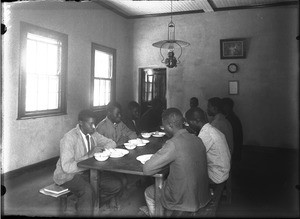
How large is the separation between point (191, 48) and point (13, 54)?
15.4ft

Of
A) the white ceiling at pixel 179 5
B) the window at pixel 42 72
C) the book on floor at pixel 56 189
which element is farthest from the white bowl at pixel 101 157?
the white ceiling at pixel 179 5

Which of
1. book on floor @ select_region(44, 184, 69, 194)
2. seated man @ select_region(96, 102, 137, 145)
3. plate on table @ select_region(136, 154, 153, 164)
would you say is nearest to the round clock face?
seated man @ select_region(96, 102, 137, 145)

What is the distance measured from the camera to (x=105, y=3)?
6535 millimetres

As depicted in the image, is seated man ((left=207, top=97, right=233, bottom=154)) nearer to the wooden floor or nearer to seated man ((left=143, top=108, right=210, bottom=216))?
the wooden floor

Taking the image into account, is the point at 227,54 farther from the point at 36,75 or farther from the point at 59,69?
the point at 36,75

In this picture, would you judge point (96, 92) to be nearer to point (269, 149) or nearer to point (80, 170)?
point (80, 170)

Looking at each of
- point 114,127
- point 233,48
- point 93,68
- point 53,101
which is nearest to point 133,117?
point 114,127

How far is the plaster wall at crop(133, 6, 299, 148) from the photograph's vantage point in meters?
6.48

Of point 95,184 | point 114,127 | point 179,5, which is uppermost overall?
point 179,5

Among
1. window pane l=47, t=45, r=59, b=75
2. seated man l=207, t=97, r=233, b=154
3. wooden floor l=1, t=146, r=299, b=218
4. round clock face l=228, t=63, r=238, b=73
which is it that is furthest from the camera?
round clock face l=228, t=63, r=238, b=73

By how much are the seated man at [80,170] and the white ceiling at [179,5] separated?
14.1ft

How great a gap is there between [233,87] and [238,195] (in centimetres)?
388

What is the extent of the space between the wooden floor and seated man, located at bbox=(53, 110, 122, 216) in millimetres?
335

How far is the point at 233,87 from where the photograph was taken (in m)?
6.93
